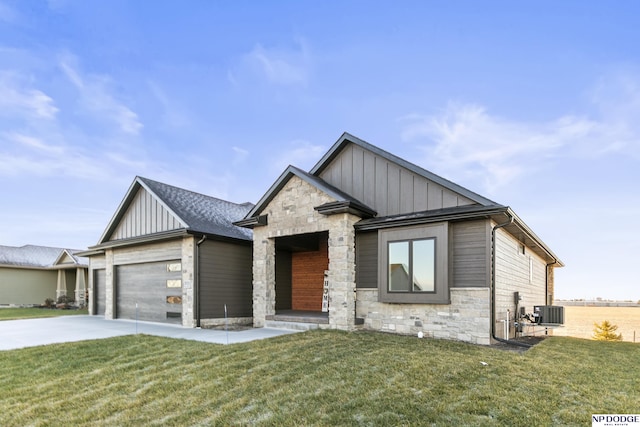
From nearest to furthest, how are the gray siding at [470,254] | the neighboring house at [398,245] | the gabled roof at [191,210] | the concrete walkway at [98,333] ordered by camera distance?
the gray siding at [470,254] → the neighboring house at [398,245] → the concrete walkway at [98,333] → the gabled roof at [191,210]

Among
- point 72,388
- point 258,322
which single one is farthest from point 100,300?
point 72,388

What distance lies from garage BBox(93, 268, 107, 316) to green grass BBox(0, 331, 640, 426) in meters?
10.5

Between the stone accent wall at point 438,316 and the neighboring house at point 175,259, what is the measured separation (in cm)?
443

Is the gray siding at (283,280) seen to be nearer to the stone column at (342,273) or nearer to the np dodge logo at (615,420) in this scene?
the stone column at (342,273)

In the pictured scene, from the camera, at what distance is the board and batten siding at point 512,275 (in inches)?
361

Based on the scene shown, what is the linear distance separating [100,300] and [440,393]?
18453mm

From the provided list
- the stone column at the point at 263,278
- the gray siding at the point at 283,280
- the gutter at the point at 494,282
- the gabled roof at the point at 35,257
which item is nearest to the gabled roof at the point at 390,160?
the gutter at the point at 494,282

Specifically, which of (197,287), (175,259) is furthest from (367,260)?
(175,259)

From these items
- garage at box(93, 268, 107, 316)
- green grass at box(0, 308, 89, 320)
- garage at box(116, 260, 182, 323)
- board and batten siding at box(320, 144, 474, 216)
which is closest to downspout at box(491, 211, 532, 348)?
Answer: board and batten siding at box(320, 144, 474, 216)

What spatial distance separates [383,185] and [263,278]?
16.2 feet

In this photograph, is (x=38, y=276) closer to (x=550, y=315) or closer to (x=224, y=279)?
(x=224, y=279)

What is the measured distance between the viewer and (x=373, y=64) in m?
14.1

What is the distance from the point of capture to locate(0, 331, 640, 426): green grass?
428 cm

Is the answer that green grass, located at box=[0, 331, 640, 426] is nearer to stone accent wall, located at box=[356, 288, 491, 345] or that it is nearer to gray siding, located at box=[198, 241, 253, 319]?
stone accent wall, located at box=[356, 288, 491, 345]
